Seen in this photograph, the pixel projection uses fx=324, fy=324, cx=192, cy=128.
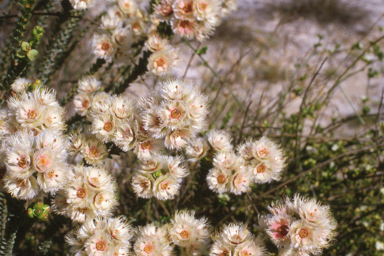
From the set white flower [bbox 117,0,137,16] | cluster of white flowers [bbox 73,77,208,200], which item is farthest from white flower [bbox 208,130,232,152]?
white flower [bbox 117,0,137,16]

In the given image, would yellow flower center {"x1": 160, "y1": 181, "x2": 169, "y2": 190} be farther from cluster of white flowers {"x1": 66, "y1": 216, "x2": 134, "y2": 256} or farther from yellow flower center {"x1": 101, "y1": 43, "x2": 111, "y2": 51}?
yellow flower center {"x1": 101, "y1": 43, "x2": 111, "y2": 51}

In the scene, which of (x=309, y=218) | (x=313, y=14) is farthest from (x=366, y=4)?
(x=309, y=218)

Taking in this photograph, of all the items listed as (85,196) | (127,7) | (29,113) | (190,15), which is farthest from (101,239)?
(127,7)

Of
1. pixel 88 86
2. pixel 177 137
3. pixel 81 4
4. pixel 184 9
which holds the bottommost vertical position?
pixel 88 86

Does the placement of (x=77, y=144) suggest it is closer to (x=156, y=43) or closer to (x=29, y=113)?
(x=29, y=113)

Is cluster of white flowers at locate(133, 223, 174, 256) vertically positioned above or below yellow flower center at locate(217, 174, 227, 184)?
below

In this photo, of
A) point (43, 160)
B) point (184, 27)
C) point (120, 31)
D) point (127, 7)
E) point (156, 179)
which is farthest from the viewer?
point (127, 7)

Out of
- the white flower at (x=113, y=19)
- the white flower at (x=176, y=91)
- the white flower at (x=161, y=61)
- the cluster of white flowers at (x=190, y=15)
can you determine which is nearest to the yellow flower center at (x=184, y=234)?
the white flower at (x=176, y=91)

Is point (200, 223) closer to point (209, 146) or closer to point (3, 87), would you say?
point (209, 146)
